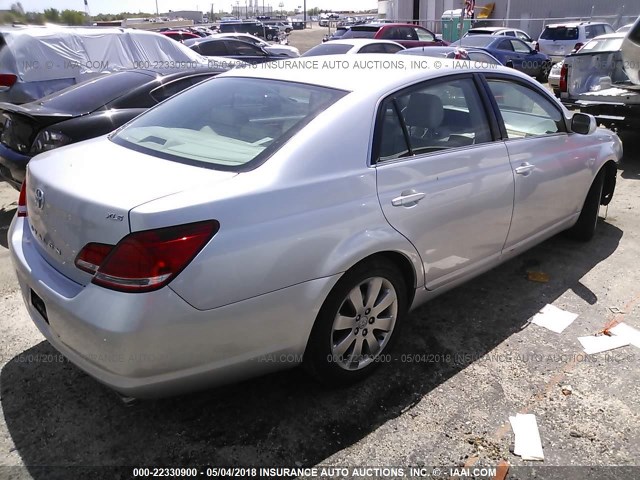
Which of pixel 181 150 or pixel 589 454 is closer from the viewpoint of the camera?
pixel 589 454

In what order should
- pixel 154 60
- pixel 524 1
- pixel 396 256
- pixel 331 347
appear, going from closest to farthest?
pixel 331 347 → pixel 396 256 → pixel 154 60 → pixel 524 1

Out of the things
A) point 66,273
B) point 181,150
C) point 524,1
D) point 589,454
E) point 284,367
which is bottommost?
point 589,454

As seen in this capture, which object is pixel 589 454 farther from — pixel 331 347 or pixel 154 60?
pixel 154 60

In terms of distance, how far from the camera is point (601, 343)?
10.8ft

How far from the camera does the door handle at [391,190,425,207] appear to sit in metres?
2.70

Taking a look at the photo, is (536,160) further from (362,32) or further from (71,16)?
(362,32)

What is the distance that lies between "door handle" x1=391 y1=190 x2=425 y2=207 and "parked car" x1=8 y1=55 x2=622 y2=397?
1 cm

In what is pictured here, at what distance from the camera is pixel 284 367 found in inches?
98.4

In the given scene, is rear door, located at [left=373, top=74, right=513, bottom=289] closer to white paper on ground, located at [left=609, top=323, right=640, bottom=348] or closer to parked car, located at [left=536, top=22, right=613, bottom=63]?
white paper on ground, located at [left=609, top=323, right=640, bottom=348]

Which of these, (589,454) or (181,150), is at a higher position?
(181,150)

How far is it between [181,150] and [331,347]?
4.04 ft

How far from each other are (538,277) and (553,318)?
0.66 metres

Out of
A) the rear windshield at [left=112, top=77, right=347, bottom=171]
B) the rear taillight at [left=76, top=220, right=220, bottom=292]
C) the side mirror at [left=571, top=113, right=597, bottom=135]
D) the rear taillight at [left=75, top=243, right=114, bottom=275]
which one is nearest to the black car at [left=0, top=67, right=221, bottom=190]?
the rear windshield at [left=112, top=77, right=347, bottom=171]

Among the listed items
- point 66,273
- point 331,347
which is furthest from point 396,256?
point 66,273
